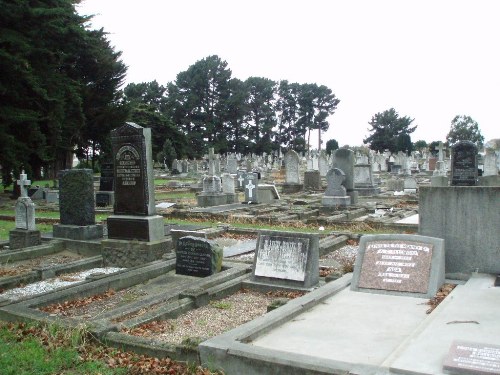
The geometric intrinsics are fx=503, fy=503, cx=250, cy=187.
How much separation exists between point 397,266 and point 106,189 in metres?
16.8

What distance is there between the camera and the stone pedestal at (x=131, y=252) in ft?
30.8

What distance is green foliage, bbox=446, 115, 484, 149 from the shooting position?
7812cm

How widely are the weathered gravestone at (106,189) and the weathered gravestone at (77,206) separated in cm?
879

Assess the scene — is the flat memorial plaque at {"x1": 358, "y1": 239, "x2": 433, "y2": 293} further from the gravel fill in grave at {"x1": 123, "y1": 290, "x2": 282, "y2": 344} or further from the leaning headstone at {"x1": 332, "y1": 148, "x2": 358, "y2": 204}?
the leaning headstone at {"x1": 332, "y1": 148, "x2": 358, "y2": 204}

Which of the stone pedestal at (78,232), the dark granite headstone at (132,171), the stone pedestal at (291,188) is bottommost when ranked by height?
the stone pedestal at (78,232)

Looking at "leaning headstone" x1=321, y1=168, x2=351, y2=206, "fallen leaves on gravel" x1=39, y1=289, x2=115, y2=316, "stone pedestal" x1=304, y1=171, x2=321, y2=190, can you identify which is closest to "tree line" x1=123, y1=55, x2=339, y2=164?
"stone pedestal" x1=304, y1=171, x2=321, y2=190

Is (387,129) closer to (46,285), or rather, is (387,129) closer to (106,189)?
(106,189)

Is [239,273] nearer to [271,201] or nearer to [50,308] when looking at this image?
[50,308]

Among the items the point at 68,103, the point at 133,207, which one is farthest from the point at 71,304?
the point at 68,103

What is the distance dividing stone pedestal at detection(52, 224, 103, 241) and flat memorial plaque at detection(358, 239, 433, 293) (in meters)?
6.95

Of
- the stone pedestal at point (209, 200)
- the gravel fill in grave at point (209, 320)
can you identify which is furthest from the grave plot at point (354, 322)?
the stone pedestal at point (209, 200)

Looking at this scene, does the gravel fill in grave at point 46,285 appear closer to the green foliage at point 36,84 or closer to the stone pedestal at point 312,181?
the green foliage at point 36,84

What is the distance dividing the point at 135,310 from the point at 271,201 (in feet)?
47.6

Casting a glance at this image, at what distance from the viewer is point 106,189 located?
21219 mm
